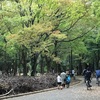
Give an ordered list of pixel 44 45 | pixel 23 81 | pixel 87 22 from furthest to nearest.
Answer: pixel 87 22
pixel 44 45
pixel 23 81

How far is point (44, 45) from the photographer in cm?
2720

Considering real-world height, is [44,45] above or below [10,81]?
above

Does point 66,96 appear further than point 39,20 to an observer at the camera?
No

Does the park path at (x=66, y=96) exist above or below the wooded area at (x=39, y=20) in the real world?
below

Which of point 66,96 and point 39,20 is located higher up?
point 39,20

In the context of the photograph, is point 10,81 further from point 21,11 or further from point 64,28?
point 64,28

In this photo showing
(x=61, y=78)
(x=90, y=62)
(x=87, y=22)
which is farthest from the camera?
(x=90, y=62)

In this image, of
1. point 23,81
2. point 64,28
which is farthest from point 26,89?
point 64,28

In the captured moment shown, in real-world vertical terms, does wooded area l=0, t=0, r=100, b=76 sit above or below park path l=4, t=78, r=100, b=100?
above

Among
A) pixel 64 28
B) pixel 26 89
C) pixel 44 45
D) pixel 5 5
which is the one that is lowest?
pixel 26 89

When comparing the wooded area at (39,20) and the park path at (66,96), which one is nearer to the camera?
the park path at (66,96)

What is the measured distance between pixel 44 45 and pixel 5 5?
19.8 ft

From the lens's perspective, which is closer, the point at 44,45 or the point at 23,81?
the point at 23,81

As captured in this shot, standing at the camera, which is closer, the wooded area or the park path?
the park path
